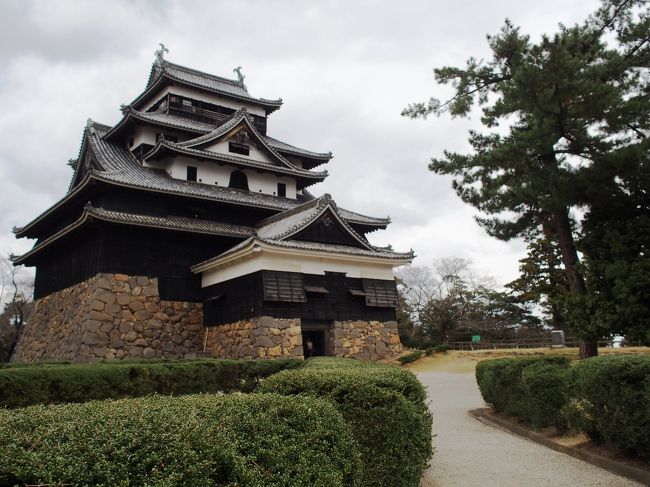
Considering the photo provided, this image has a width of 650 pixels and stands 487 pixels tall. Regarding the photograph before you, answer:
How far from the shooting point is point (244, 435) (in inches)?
152

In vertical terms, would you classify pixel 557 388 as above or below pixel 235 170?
below

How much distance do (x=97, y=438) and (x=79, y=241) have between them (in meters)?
22.3

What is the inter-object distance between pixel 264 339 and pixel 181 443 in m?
16.1

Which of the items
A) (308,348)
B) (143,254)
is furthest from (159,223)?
(308,348)

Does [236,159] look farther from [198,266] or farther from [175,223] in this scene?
[198,266]

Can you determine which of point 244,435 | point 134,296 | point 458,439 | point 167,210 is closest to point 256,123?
point 167,210

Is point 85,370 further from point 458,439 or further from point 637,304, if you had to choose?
point 637,304

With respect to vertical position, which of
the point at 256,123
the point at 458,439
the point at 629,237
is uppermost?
the point at 256,123

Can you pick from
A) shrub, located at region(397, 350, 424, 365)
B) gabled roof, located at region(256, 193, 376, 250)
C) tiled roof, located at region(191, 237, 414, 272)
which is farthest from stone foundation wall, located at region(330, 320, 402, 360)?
shrub, located at region(397, 350, 424, 365)

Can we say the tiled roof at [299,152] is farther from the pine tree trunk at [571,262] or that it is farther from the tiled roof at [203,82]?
the pine tree trunk at [571,262]

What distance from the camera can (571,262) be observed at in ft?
54.0

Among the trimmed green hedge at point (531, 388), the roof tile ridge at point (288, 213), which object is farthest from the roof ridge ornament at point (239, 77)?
the trimmed green hedge at point (531, 388)

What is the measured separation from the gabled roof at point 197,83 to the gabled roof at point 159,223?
37.8 ft

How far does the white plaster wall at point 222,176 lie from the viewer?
25578 millimetres
